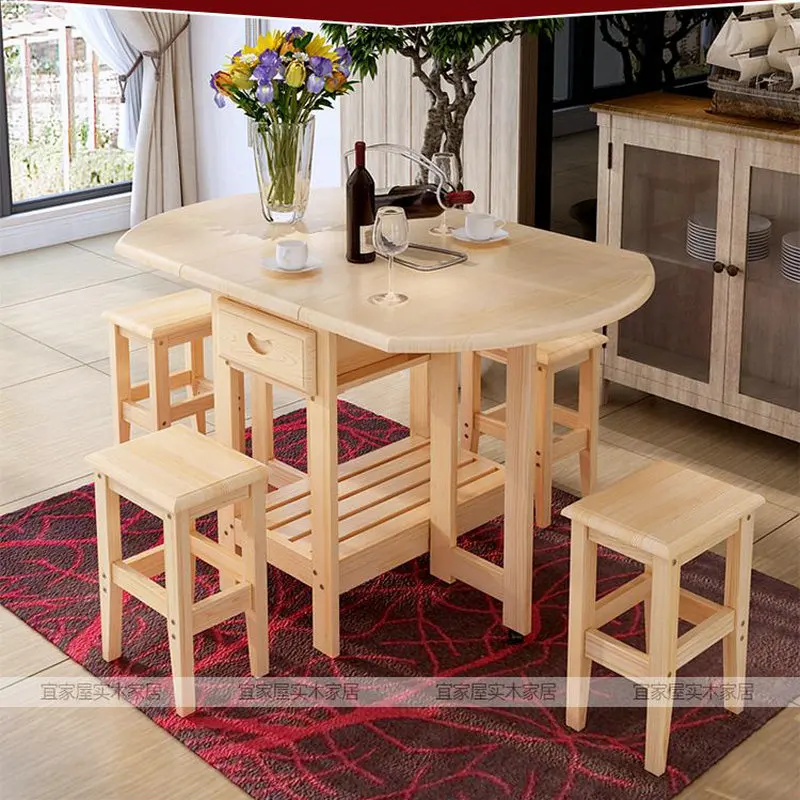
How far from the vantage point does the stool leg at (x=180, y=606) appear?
2404 mm

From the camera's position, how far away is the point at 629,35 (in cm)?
388

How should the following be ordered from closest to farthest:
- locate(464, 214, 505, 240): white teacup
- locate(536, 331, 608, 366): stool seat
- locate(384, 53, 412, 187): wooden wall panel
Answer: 1. locate(464, 214, 505, 240): white teacup
2. locate(536, 331, 608, 366): stool seat
3. locate(384, 53, 412, 187): wooden wall panel

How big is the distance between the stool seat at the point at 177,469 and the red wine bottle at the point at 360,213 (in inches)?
21.8

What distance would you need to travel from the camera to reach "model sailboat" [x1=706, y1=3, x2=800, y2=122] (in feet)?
11.0

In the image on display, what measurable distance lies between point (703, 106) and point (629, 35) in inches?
16.2

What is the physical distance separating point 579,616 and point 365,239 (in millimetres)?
992

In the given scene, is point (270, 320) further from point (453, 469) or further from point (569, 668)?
point (569, 668)

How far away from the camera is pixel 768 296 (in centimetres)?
358

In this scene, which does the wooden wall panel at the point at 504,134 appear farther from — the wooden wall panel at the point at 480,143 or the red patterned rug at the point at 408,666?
the red patterned rug at the point at 408,666

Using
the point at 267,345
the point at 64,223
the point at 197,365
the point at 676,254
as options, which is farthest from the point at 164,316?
the point at 64,223

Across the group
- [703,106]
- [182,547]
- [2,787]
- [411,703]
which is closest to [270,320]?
[182,547]

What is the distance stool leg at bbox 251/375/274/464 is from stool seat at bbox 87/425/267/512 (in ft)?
1.84

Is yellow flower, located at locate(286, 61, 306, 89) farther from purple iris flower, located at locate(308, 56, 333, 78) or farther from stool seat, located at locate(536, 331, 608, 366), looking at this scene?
stool seat, located at locate(536, 331, 608, 366)

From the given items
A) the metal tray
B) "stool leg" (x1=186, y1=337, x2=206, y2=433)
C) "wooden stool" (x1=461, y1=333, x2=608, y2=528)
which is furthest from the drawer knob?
"stool leg" (x1=186, y1=337, x2=206, y2=433)
